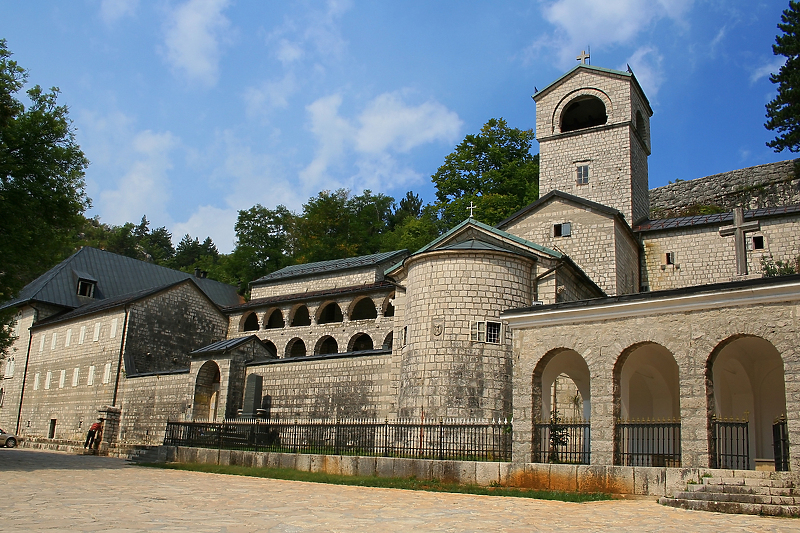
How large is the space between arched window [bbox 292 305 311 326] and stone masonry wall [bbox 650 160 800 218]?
19840mm

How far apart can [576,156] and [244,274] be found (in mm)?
27188

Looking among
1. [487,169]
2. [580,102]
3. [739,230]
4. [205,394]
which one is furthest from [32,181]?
[487,169]

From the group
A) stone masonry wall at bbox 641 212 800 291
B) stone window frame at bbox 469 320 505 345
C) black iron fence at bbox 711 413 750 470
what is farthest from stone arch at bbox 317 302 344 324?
black iron fence at bbox 711 413 750 470

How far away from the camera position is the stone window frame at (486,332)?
54.5 ft

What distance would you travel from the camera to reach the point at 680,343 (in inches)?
432

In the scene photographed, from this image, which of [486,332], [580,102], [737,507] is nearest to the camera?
[737,507]

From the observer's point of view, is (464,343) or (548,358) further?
(464,343)

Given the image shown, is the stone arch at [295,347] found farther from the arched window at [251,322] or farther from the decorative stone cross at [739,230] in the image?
the decorative stone cross at [739,230]

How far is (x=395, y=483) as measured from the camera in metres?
12.3

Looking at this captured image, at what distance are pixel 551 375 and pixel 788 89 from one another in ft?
81.0

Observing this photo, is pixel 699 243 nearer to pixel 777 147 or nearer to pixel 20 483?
pixel 777 147

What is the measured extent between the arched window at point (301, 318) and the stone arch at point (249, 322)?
A: 6.79 ft

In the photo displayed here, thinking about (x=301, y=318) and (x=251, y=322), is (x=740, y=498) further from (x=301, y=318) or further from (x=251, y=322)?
(x=251, y=322)

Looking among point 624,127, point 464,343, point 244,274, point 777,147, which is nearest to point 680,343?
point 464,343
